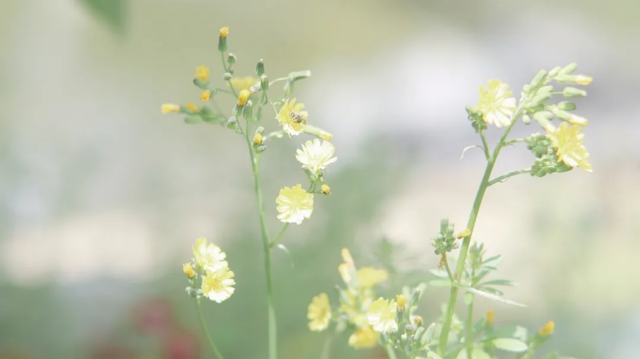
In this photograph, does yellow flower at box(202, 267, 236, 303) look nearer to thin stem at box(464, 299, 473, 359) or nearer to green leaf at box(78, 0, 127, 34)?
thin stem at box(464, 299, 473, 359)

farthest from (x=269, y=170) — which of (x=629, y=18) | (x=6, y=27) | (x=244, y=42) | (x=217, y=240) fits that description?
(x=629, y=18)

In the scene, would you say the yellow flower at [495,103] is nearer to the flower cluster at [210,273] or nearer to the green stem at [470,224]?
the green stem at [470,224]

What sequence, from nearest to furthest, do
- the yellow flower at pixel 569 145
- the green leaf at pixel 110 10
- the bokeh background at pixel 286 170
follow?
the yellow flower at pixel 569 145
the green leaf at pixel 110 10
the bokeh background at pixel 286 170

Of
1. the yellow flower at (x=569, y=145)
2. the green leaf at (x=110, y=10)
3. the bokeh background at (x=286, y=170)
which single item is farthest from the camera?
the bokeh background at (x=286, y=170)

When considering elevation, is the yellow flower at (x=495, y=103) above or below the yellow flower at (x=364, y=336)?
above

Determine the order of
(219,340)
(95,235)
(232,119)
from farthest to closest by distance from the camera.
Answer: (95,235)
(219,340)
(232,119)

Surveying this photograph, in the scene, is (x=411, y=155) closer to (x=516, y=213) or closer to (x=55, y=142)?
(x=516, y=213)

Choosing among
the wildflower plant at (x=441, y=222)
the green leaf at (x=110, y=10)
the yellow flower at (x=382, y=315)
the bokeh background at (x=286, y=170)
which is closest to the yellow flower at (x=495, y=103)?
the wildflower plant at (x=441, y=222)
